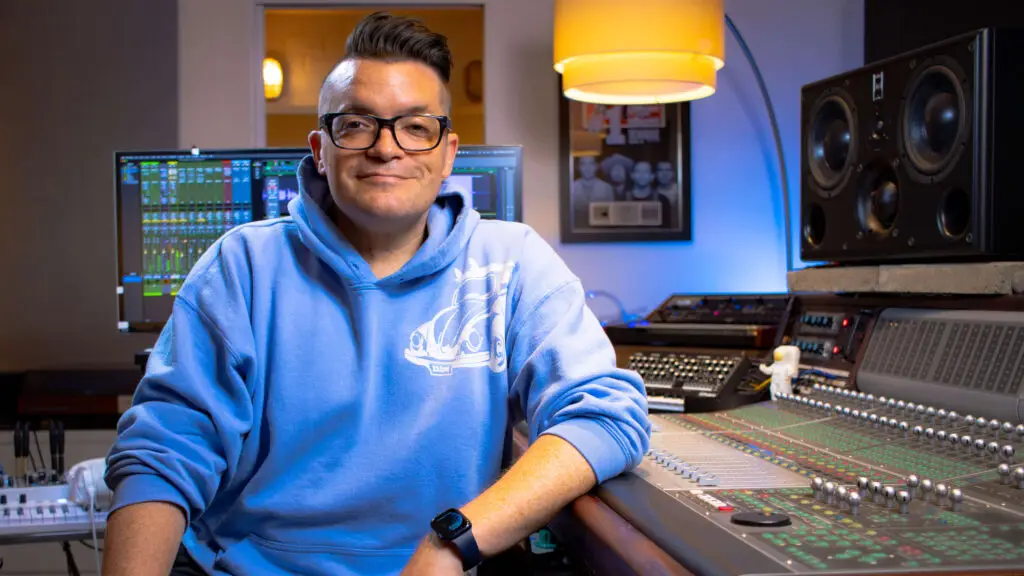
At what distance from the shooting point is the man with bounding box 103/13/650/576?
4.27 feet

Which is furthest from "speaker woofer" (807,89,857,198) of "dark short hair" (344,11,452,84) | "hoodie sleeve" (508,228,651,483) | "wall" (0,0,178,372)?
"wall" (0,0,178,372)

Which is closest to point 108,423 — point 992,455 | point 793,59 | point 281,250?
point 281,250

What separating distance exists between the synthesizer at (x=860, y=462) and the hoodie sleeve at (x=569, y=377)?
0.16ft

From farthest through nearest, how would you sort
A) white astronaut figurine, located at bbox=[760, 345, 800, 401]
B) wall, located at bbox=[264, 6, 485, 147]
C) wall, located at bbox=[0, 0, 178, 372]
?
wall, located at bbox=[264, 6, 485, 147], wall, located at bbox=[0, 0, 178, 372], white astronaut figurine, located at bbox=[760, 345, 800, 401]

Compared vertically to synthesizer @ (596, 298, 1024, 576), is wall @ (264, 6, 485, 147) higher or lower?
higher

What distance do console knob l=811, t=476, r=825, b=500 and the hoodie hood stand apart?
63 centimetres

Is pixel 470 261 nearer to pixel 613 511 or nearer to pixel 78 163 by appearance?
pixel 613 511

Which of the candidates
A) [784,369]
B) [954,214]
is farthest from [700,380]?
[954,214]

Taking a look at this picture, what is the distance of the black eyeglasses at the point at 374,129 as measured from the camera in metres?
1.41

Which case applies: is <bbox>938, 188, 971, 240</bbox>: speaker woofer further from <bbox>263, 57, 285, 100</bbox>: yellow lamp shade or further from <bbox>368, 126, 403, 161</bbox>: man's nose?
<bbox>263, 57, 285, 100</bbox>: yellow lamp shade

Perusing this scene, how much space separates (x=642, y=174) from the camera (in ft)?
11.0

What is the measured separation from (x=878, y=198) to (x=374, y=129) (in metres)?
1.05

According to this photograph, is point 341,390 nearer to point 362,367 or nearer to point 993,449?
point 362,367

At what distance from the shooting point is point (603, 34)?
2438 millimetres
